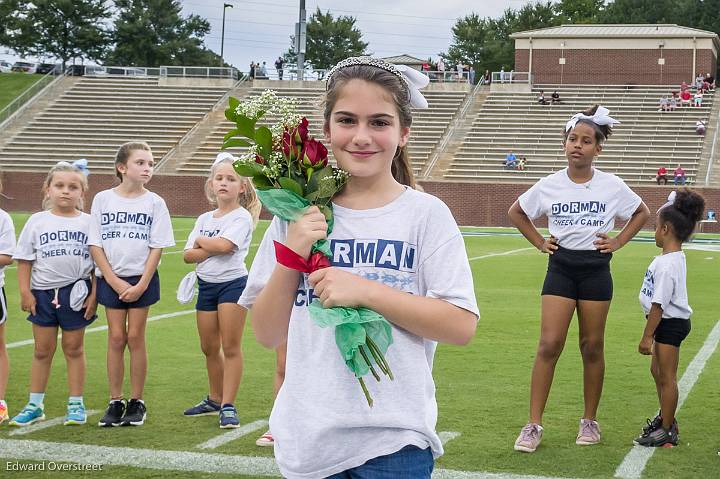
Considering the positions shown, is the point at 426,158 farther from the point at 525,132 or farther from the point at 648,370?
the point at 648,370

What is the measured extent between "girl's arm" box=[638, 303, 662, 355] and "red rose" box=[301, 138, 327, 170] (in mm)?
3390

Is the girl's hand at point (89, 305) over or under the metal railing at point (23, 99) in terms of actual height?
under

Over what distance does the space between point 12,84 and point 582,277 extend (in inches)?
2061

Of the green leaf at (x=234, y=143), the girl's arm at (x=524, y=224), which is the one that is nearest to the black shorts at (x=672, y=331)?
the girl's arm at (x=524, y=224)

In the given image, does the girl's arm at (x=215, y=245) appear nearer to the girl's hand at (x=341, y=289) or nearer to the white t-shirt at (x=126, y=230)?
the white t-shirt at (x=126, y=230)

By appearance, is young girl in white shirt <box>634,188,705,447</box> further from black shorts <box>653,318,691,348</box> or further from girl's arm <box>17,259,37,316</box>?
girl's arm <box>17,259,37,316</box>

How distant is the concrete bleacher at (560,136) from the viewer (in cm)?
3709

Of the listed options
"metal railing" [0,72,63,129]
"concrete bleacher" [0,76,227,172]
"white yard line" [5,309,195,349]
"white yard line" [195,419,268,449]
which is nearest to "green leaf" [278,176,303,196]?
"white yard line" [195,419,268,449]

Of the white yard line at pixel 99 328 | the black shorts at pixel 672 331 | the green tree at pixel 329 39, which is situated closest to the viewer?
the black shorts at pixel 672 331

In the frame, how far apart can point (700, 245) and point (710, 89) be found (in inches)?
781

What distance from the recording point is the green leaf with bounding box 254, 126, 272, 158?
2.76 metres

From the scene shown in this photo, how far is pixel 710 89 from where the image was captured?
42375 millimetres

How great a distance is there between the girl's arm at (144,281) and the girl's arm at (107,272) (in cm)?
4

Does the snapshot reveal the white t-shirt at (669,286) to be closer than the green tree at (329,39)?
Yes
